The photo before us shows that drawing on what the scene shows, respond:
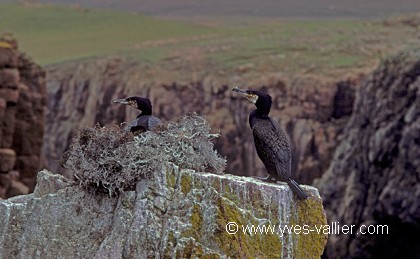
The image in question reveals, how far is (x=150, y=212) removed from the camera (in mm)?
17016

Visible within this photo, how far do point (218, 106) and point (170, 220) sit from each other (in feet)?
210

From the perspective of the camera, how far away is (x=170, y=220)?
17062mm

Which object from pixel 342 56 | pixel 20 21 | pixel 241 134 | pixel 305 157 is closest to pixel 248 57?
pixel 342 56

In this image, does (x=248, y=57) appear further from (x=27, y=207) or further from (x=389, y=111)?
(x=27, y=207)

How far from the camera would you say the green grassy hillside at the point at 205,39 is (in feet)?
297

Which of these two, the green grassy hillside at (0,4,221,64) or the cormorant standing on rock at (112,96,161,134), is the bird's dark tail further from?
the green grassy hillside at (0,4,221,64)

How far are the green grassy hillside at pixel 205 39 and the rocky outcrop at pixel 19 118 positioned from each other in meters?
28.8

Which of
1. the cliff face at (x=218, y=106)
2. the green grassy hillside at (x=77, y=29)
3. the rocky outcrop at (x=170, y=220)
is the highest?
the rocky outcrop at (x=170, y=220)

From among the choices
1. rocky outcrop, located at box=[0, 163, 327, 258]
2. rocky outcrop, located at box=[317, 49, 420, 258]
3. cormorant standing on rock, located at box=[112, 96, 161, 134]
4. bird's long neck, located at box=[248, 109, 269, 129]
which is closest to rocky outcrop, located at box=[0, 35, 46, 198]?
rocky outcrop, located at box=[317, 49, 420, 258]

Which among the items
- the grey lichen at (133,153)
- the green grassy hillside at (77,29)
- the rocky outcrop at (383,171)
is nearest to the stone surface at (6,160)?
the rocky outcrop at (383,171)

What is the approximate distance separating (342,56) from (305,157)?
21.8 metres

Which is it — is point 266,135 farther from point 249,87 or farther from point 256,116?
point 249,87

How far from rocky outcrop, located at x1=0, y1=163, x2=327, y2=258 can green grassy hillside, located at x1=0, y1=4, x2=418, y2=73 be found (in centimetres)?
5977

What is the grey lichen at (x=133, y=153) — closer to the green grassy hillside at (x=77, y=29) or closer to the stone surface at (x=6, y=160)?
the stone surface at (x=6, y=160)
